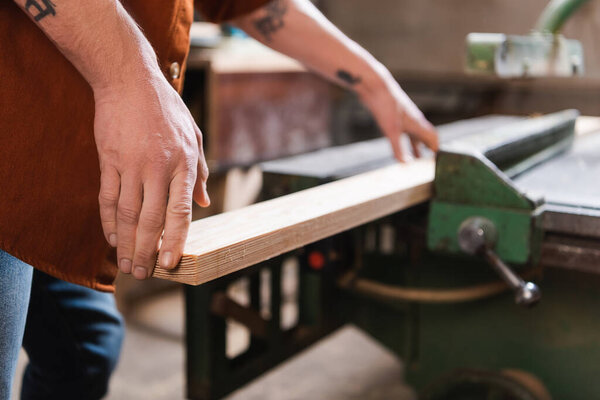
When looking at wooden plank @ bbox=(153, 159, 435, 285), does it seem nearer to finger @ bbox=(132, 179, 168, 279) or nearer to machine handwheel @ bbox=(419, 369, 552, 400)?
finger @ bbox=(132, 179, 168, 279)

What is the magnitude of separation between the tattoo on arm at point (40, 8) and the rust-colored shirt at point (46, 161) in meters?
0.05

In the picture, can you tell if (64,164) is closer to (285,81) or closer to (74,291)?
(74,291)

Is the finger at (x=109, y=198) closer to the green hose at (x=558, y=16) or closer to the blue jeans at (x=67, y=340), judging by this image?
the blue jeans at (x=67, y=340)

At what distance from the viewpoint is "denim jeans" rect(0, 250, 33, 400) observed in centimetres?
71

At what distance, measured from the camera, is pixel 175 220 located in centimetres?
68

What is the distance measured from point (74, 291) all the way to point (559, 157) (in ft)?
3.70

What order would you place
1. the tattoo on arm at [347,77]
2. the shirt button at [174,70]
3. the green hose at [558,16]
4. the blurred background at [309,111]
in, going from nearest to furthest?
the shirt button at [174,70] < the tattoo on arm at [347,77] < the green hose at [558,16] < the blurred background at [309,111]

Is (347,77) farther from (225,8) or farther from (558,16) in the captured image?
(558,16)

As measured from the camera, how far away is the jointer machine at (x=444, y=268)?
41.6 inches

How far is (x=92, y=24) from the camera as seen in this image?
0.65 m

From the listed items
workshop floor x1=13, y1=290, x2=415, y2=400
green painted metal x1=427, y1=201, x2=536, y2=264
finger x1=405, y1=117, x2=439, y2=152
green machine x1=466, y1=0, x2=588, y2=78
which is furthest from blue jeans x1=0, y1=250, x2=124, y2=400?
workshop floor x1=13, y1=290, x2=415, y2=400

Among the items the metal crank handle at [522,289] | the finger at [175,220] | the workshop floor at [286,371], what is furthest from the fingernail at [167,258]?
the workshop floor at [286,371]

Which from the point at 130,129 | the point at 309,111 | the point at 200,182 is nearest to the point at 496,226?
the point at 200,182

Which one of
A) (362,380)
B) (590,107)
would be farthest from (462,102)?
(362,380)
